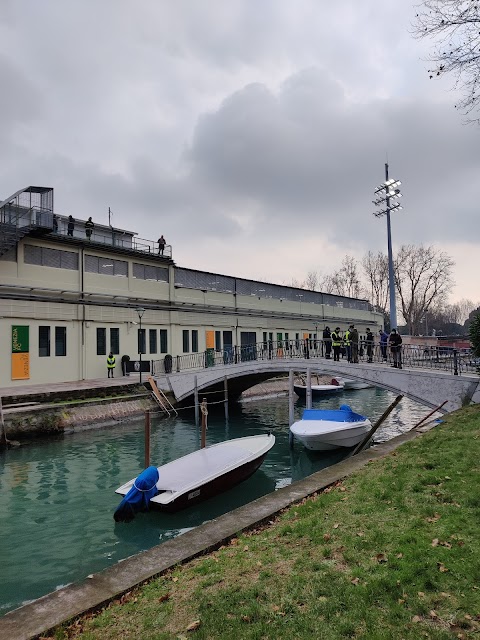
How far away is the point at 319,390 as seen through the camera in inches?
1364

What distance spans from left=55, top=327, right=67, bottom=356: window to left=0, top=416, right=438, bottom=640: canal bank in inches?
776

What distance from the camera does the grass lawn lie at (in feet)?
12.7

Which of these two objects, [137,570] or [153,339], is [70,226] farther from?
[137,570]

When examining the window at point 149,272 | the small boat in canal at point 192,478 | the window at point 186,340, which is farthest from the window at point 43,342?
the small boat in canal at point 192,478

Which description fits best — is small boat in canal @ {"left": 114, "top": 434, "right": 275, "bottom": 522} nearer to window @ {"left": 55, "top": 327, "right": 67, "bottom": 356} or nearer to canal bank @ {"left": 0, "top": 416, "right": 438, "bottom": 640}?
canal bank @ {"left": 0, "top": 416, "right": 438, "bottom": 640}

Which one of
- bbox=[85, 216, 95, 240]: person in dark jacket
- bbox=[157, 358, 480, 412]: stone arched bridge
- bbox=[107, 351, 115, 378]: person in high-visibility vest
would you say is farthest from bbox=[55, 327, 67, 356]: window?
bbox=[85, 216, 95, 240]: person in dark jacket

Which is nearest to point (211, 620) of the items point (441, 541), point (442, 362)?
point (441, 541)

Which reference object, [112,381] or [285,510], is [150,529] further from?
[112,381]

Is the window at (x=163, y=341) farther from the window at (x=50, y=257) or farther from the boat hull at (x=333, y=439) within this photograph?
the boat hull at (x=333, y=439)

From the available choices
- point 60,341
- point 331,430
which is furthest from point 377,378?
point 60,341

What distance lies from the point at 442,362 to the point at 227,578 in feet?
45.7

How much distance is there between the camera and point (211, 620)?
4141mm

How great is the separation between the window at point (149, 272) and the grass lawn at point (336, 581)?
24.9 metres

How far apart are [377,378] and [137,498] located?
10.7 metres
